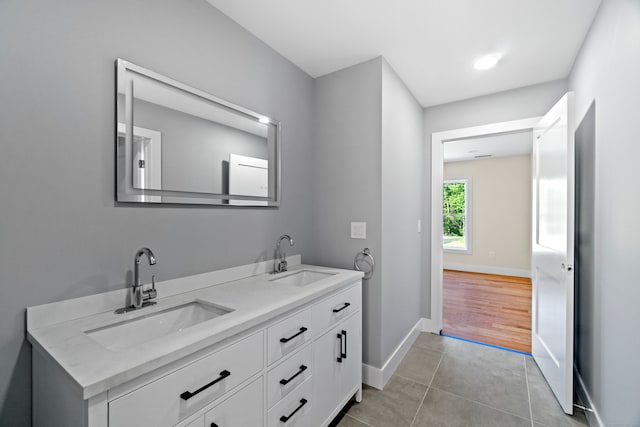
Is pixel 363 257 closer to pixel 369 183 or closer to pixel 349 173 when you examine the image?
pixel 369 183

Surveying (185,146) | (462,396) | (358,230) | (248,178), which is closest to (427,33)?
(358,230)

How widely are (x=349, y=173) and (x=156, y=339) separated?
1.74 metres

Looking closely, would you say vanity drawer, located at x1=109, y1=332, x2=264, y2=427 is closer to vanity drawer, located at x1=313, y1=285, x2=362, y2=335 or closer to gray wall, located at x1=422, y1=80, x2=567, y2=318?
vanity drawer, located at x1=313, y1=285, x2=362, y2=335

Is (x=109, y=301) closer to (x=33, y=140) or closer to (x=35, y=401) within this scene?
(x=35, y=401)

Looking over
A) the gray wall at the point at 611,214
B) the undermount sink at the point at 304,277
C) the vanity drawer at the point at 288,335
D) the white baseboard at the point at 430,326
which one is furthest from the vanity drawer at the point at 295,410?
the white baseboard at the point at 430,326

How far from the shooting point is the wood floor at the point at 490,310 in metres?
2.99

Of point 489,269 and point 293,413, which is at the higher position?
point 293,413

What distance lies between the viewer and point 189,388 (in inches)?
36.2

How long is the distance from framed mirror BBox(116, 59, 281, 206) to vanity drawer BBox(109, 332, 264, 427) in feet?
2.62

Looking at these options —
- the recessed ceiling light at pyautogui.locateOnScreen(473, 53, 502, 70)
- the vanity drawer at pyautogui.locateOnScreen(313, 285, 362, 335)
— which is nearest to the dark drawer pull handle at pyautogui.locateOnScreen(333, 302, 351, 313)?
the vanity drawer at pyautogui.locateOnScreen(313, 285, 362, 335)

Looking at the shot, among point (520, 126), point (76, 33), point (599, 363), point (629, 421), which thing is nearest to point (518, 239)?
point (520, 126)

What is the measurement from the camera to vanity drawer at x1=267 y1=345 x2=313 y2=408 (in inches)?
48.6

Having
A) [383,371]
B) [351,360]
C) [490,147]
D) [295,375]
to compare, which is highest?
[490,147]

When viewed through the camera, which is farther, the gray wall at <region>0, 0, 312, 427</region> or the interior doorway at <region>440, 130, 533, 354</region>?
the interior doorway at <region>440, 130, 533, 354</region>
